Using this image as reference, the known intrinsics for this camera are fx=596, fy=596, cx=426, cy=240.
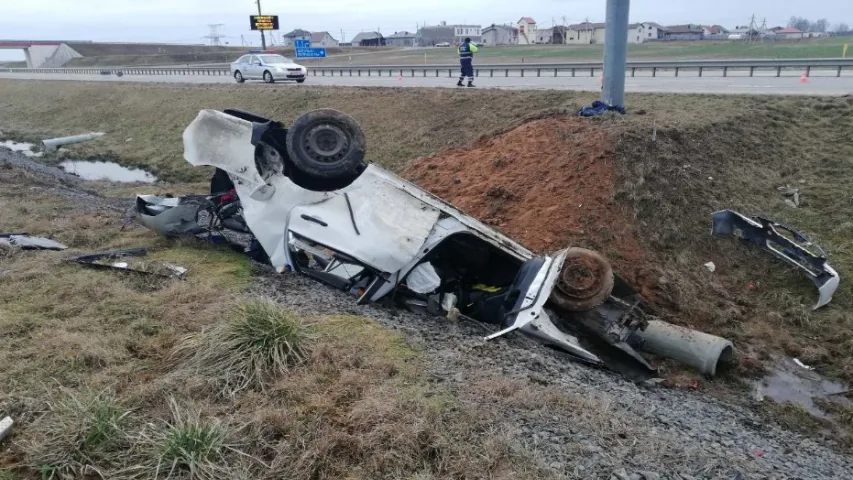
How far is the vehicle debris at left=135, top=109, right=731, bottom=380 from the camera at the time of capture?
16.8ft

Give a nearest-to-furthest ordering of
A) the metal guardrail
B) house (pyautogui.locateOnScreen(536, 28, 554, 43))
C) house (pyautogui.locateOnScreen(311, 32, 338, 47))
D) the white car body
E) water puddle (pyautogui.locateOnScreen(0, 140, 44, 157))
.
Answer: the white car body → the metal guardrail → water puddle (pyautogui.locateOnScreen(0, 140, 44, 157)) → house (pyautogui.locateOnScreen(536, 28, 554, 43)) → house (pyautogui.locateOnScreen(311, 32, 338, 47))

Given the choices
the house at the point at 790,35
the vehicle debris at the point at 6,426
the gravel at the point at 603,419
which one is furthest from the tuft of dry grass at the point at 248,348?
the house at the point at 790,35

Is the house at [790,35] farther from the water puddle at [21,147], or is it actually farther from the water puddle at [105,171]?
the water puddle at [21,147]

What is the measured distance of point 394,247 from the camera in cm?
505

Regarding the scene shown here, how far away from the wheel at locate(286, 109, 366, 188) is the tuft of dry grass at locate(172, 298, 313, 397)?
1.98m

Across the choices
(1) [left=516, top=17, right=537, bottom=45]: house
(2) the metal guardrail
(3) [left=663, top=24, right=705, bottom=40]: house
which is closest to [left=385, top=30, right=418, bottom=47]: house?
(1) [left=516, top=17, right=537, bottom=45]: house

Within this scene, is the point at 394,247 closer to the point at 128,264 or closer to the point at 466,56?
the point at 128,264

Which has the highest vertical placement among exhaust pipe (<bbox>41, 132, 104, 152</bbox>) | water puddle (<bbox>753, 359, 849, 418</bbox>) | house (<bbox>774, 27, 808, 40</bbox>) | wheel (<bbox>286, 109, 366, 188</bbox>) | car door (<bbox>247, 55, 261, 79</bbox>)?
house (<bbox>774, 27, 808, 40</bbox>)

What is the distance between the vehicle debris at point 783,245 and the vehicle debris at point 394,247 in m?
2.23

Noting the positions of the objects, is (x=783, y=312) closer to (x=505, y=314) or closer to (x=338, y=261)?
(x=505, y=314)

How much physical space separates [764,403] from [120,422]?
529 cm

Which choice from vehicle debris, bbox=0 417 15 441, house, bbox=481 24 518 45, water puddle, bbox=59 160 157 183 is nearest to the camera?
vehicle debris, bbox=0 417 15 441

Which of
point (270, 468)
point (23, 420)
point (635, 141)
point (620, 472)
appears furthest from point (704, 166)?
point (23, 420)

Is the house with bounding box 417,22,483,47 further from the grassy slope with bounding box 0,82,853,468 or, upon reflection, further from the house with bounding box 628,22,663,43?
the grassy slope with bounding box 0,82,853,468
